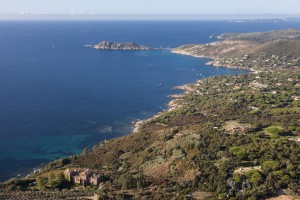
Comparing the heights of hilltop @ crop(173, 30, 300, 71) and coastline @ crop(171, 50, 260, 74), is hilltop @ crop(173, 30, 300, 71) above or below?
above

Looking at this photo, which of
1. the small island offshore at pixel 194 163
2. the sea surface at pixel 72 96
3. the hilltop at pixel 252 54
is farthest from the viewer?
the hilltop at pixel 252 54

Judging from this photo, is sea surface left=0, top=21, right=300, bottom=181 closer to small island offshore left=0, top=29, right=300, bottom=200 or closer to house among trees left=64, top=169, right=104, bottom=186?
small island offshore left=0, top=29, right=300, bottom=200

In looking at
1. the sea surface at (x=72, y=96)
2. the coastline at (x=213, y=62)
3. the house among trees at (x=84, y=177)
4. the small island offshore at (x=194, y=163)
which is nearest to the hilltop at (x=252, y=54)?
the coastline at (x=213, y=62)

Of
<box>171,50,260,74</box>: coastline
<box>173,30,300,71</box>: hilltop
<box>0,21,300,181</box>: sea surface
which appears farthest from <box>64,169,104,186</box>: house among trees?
<box>173,30,300,71</box>: hilltop

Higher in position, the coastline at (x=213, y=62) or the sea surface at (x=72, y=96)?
the coastline at (x=213, y=62)

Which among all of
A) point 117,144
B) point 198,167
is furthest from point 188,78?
point 198,167

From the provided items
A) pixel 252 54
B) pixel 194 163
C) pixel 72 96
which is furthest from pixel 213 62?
pixel 194 163

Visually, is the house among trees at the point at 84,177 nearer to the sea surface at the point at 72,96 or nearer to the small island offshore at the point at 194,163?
the small island offshore at the point at 194,163

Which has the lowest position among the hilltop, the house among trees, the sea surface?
the sea surface
